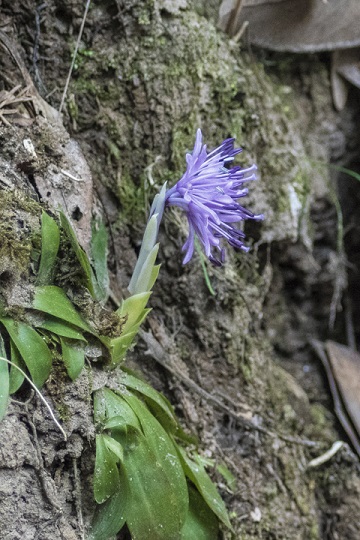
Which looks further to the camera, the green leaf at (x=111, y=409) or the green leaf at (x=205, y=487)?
the green leaf at (x=205, y=487)

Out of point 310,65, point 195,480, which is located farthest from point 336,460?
point 310,65

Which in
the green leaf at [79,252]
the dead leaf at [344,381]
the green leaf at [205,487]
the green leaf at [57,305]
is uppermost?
the green leaf at [79,252]

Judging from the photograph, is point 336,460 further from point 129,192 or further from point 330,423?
point 129,192

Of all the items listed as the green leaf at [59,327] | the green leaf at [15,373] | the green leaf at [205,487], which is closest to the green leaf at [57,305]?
the green leaf at [59,327]

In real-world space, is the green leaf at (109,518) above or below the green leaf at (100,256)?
below

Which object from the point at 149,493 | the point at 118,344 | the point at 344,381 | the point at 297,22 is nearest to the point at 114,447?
the point at 149,493

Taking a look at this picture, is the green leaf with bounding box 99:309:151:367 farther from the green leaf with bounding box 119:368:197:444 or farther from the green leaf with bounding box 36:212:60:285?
the green leaf with bounding box 36:212:60:285

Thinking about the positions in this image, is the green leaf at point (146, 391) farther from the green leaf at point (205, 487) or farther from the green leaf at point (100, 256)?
the green leaf at point (100, 256)

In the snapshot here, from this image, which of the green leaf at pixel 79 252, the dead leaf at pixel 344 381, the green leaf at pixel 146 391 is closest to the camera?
the green leaf at pixel 79 252
